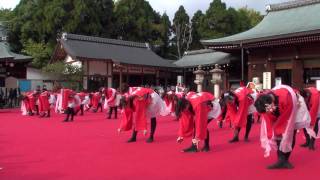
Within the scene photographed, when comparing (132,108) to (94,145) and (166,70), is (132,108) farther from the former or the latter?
(166,70)

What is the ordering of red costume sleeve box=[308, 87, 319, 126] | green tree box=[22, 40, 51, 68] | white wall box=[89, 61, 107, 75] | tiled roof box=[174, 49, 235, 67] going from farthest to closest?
1. green tree box=[22, 40, 51, 68]
2. white wall box=[89, 61, 107, 75]
3. tiled roof box=[174, 49, 235, 67]
4. red costume sleeve box=[308, 87, 319, 126]

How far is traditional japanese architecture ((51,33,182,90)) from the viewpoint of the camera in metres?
27.3

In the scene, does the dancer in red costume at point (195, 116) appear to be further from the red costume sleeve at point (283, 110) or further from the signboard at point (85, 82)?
the signboard at point (85, 82)

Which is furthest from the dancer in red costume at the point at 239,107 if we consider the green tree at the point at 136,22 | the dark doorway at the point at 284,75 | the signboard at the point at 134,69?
the green tree at the point at 136,22

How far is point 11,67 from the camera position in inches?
1046

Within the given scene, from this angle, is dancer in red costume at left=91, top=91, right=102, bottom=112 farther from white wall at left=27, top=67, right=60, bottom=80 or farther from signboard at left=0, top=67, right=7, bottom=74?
white wall at left=27, top=67, right=60, bottom=80

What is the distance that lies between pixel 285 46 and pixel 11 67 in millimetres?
16927

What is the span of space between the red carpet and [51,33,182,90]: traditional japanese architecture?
57.7 ft

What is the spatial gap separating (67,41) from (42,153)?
21418mm

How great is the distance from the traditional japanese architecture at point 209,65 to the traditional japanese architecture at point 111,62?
97 cm

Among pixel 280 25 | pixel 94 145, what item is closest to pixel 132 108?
pixel 94 145

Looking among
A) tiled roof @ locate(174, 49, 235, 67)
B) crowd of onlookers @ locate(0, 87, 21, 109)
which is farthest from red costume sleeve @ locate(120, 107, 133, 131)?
tiled roof @ locate(174, 49, 235, 67)

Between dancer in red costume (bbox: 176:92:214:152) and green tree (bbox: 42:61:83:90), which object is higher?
green tree (bbox: 42:61:83:90)

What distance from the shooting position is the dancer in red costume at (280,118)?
19.5 feet
